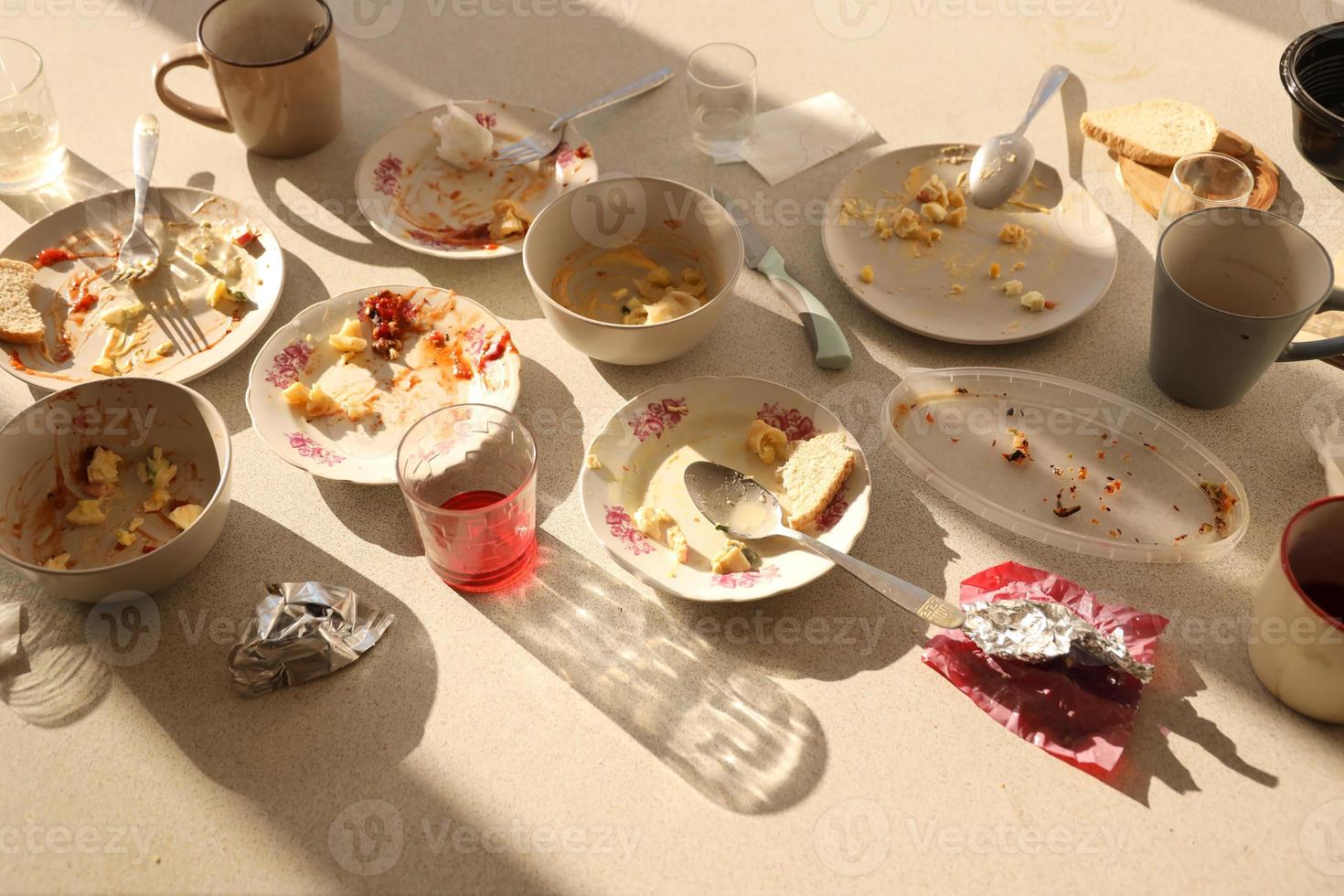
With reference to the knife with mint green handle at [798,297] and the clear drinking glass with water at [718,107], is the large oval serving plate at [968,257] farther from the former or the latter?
the clear drinking glass with water at [718,107]

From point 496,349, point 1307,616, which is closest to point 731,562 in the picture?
point 496,349

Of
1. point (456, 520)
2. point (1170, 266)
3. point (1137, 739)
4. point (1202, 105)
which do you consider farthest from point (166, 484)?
point (1202, 105)

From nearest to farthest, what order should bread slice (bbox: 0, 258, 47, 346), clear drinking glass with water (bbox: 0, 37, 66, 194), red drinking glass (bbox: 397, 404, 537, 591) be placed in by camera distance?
red drinking glass (bbox: 397, 404, 537, 591) < bread slice (bbox: 0, 258, 47, 346) < clear drinking glass with water (bbox: 0, 37, 66, 194)

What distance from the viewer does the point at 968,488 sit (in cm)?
118

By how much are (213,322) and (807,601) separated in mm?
843

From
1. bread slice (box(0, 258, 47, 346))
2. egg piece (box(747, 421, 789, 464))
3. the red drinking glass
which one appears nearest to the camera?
the red drinking glass

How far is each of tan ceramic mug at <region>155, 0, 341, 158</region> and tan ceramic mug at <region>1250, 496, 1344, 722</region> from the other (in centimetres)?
137

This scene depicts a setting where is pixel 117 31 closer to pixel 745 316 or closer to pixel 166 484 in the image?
pixel 166 484

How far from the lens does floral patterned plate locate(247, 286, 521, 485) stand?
118 cm

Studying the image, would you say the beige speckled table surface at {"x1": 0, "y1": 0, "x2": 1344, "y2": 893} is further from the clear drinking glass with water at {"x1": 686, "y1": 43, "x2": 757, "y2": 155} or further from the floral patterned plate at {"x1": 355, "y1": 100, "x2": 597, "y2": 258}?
the clear drinking glass with water at {"x1": 686, "y1": 43, "x2": 757, "y2": 155}

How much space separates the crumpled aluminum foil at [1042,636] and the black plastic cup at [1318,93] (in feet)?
2.90

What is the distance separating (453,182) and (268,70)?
291 mm

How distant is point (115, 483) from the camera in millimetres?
1158

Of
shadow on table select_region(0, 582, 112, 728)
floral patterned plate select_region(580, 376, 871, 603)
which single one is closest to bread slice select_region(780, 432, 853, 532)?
floral patterned plate select_region(580, 376, 871, 603)
